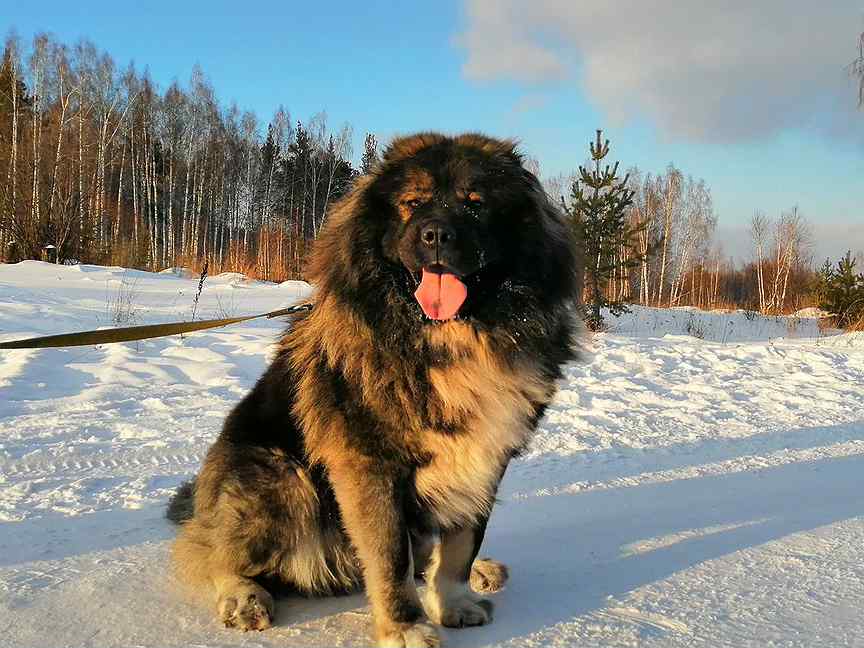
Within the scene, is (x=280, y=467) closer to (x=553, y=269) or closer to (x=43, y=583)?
(x=43, y=583)

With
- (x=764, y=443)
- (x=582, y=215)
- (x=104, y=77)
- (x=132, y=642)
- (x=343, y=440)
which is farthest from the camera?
(x=104, y=77)

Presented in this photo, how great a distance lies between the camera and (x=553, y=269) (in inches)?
112

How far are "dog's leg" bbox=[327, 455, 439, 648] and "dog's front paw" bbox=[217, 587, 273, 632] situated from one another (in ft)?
1.36

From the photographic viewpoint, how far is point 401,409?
245 centimetres

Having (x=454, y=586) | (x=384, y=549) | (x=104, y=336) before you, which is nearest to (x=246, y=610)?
(x=384, y=549)

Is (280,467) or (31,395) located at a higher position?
(280,467)

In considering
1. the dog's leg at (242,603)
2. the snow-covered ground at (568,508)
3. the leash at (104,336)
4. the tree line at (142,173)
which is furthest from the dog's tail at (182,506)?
the tree line at (142,173)

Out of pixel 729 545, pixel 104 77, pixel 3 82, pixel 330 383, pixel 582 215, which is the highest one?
pixel 104 77

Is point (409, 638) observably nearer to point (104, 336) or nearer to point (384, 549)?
point (384, 549)

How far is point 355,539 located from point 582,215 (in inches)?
586

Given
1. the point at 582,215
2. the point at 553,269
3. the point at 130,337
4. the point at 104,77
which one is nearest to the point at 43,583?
the point at 130,337

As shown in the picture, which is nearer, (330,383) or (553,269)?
(330,383)

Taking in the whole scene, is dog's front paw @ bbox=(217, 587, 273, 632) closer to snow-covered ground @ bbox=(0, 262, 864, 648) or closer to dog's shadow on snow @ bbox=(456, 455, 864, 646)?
snow-covered ground @ bbox=(0, 262, 864, 648)

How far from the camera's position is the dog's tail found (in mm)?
2992
